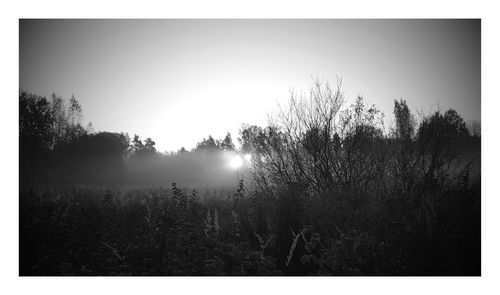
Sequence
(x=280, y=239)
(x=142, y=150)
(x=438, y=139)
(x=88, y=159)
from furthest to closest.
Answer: (x=142, y=150), (x=88, y=159), (x=438, y=139), (x=280, y=239)

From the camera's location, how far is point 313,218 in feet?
15.7

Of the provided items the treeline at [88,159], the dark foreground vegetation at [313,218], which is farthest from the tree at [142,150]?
the dark foreground vegetation at [313,218]

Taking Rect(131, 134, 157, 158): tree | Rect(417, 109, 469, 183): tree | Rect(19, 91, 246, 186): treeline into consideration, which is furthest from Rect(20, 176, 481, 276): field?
Rect(131, 134, 157, 158): tree

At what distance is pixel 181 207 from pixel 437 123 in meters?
7.17

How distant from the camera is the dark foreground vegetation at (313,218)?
364cm

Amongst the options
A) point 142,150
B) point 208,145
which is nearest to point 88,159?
point 142,150

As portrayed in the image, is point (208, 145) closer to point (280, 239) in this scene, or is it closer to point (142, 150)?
point (142, 150)

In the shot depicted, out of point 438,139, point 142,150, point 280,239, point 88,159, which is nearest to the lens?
point 280,239

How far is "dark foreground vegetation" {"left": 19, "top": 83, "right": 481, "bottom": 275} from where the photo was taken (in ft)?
11.9

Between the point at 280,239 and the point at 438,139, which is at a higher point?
the point at 438,139

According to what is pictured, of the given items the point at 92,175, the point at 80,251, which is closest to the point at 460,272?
the point at 80,251

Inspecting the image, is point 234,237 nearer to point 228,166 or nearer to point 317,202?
point 317,202

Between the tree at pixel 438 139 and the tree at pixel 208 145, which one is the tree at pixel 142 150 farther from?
the tree at pixel 438 139

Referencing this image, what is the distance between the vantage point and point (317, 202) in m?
5.19
